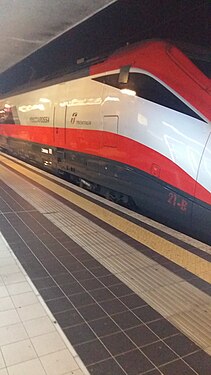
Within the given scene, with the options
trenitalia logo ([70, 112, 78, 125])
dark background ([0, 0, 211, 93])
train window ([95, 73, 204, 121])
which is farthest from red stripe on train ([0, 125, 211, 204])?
dark background ([0, 0, 211, 93])

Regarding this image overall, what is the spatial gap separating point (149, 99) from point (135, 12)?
3.80 m

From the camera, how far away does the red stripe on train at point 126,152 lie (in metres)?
4.01

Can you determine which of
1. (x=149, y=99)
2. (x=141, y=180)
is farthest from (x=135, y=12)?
(x=141, y=180)

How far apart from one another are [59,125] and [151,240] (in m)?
4.37

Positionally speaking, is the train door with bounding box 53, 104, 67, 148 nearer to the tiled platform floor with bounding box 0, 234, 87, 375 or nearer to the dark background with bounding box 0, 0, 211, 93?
the dark background with bounding box 0, 0, 211, 93

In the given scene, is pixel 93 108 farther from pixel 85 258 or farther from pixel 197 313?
pixel 197 313

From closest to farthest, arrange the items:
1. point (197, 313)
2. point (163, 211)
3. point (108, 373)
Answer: point (108, 373), point (197, 313), point (163, 211)

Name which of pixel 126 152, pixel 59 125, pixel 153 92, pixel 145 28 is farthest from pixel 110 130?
pixel 145 28

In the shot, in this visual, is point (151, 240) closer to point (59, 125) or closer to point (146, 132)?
point (146, 132)

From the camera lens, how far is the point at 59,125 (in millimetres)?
7516

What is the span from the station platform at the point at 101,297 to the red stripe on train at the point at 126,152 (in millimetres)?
708

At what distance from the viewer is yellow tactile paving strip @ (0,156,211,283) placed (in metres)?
3.36

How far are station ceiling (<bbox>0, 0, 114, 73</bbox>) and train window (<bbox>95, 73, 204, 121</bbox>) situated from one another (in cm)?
104

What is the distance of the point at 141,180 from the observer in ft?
15.5
